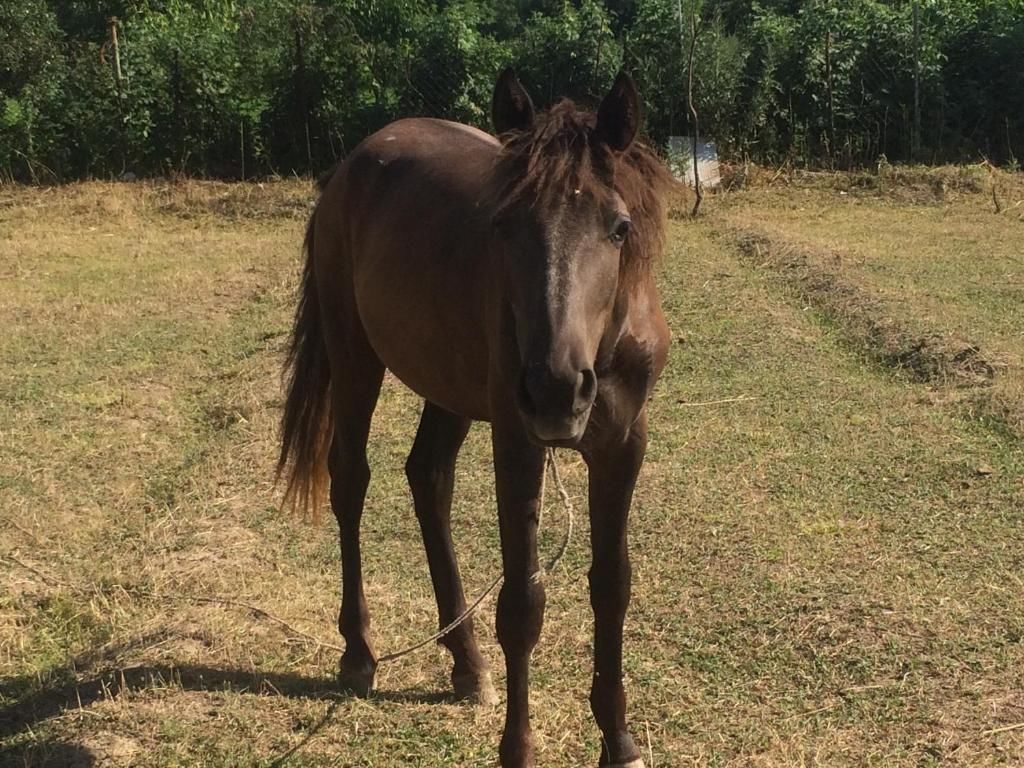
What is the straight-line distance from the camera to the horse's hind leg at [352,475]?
11.9ft

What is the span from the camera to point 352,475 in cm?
376

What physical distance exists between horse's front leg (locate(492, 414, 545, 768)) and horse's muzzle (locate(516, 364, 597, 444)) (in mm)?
494

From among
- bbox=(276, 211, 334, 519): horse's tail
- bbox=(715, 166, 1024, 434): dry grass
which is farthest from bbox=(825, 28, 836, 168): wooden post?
bbox=(276, 211, 334, 519): horse's tail

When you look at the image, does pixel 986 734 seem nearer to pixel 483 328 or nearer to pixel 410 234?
pixel 483 328

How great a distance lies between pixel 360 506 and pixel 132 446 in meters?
2.64

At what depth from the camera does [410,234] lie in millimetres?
3365

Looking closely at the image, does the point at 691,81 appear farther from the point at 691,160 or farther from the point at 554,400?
the point at 554,400

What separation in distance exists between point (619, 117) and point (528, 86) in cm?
1412

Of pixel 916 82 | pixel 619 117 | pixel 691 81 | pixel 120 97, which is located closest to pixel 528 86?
pixel 691 81

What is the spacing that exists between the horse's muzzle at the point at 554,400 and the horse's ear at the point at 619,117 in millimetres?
660

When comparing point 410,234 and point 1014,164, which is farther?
point 1014,164

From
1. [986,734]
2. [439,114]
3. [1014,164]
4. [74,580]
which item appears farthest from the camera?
[439,114]

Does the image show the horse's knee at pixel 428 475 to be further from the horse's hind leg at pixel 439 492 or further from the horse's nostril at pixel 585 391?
the horse's nostril at pixel 585 391

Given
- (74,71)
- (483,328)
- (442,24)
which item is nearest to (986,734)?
(483,328)
